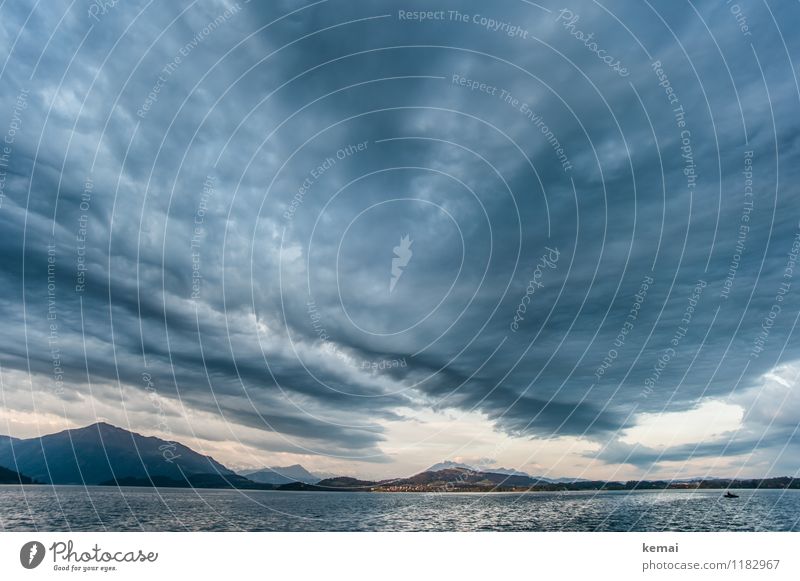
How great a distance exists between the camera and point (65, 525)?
331 ft
